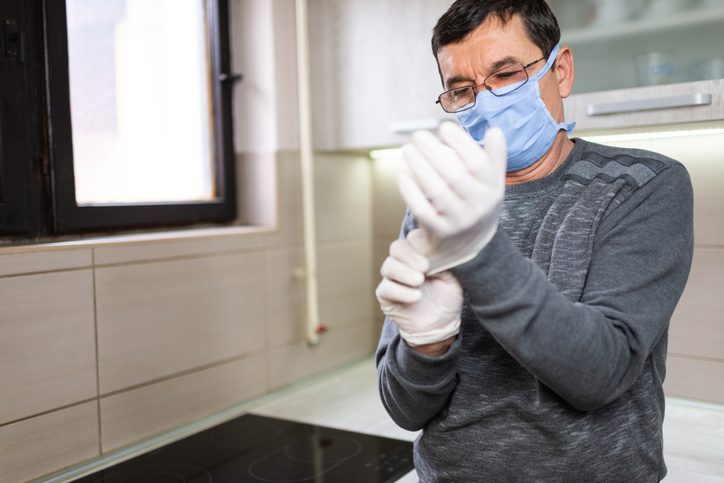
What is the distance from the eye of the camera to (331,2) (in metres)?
1.69

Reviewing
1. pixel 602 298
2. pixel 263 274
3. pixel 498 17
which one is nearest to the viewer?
pixel 602 298

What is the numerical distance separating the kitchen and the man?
2.06 feet

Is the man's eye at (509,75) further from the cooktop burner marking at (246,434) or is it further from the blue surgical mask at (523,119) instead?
the cooktop burner marking at (246,434)

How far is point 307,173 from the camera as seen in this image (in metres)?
1.67

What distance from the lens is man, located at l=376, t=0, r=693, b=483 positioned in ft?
1.58

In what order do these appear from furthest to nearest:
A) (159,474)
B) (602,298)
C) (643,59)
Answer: (643,59) → (159,474) → (602,298)

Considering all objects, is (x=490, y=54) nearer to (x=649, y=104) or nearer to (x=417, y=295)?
(x=417, y=295)

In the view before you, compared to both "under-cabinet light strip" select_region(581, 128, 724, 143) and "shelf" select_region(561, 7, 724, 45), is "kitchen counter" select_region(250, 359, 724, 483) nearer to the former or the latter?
"under-cabinet light strip" select_region(581, 128, 724, 143)

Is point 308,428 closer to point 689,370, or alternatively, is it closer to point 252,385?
point 252,385

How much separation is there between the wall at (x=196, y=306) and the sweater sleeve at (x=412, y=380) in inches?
27.7

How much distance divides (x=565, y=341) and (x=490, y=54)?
362 millimetres

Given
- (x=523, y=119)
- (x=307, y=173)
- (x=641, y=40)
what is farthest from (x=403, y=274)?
(x=307, y=173)

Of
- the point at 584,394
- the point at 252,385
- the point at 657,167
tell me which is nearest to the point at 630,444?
the point at 584,394

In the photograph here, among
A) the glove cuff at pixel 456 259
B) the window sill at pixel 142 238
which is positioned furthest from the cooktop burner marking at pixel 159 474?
the glove cuff at pixel 456 259
